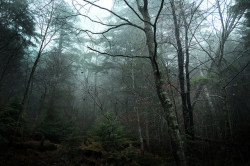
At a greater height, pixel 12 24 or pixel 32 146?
pixel 12 24

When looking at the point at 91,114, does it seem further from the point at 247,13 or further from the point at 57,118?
the point at 247,13

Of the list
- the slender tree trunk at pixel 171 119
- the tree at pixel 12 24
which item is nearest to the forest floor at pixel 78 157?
the slender tree trunk at pixel 171 119

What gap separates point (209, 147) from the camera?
18.2ft

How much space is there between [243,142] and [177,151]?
441 centimetres

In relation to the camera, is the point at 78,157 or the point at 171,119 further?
the point at 78,157

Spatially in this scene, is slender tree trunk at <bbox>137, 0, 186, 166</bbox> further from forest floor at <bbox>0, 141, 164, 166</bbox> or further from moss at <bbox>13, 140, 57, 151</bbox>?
moss at <bbox>13, 140, 57, 151</bbox>

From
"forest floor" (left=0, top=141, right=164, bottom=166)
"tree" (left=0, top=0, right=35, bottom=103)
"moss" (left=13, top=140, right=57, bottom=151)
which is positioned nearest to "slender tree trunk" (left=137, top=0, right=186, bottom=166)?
"forest floor" (left=0, top=141, right=164, bottom=166)

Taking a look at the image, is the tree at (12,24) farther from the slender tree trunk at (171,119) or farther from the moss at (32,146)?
the slender tree trunk at (171,119)

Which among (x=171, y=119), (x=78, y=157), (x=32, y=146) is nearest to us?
(x=171, y=119)

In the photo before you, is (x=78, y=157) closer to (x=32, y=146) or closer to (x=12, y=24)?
(x=32, y=146)

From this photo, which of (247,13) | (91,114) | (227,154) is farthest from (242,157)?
(91,114)

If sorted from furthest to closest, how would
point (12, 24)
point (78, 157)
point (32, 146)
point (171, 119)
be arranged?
point (12, 24) < point (32, 146) < point (78, 157) < point (171, 119)

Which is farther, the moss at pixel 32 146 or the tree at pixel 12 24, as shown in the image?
the tree at pixel 12 24

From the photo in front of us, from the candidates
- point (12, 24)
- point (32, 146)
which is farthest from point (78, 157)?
point (12, 24)
